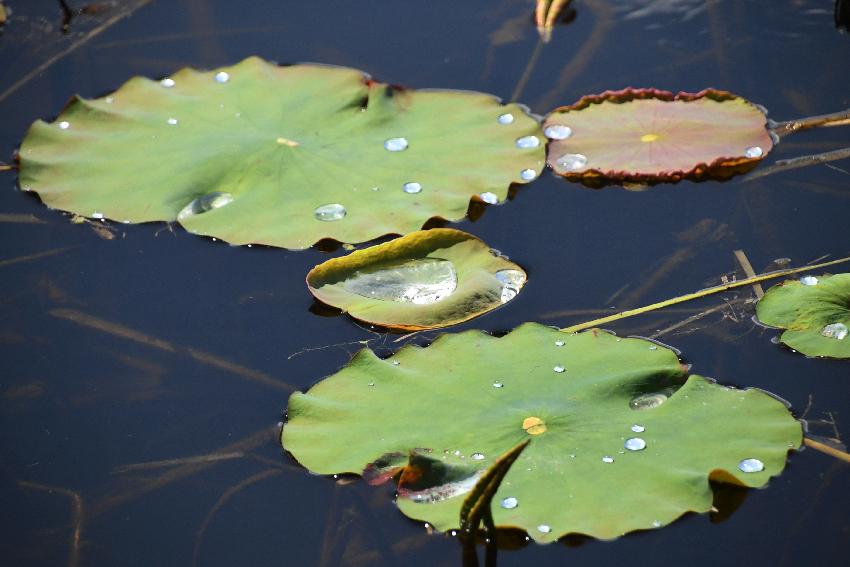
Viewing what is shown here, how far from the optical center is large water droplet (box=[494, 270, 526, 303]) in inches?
88.0

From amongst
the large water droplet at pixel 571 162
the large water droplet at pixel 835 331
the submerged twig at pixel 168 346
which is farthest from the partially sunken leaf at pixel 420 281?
the large water droplet at pixel 835 331

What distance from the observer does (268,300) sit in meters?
2.29

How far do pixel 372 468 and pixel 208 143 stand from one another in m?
1.15

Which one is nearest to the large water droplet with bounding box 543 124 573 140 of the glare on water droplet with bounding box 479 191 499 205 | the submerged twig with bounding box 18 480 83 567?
the glare on water droplet with bounding box 479 191 499 205

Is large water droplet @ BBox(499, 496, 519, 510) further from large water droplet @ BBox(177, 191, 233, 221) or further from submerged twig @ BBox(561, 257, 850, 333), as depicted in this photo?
large water droplet @ BBox(177, 191, 233, 221)

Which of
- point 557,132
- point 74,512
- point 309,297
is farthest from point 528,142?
point 74,512

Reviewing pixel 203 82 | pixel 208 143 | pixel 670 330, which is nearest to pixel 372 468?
pixel 670 330

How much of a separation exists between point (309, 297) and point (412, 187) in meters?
0.40

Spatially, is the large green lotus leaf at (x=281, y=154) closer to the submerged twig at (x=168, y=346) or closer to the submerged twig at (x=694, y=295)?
the submerged twig at (x=168, y=346)

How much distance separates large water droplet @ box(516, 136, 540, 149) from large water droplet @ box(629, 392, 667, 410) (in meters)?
0.88

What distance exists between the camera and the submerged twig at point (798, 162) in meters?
2.55

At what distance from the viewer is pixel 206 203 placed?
2.51 m

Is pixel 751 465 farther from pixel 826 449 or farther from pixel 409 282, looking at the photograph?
pixel 409 282

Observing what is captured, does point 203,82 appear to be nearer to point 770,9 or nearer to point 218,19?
point 218,19
